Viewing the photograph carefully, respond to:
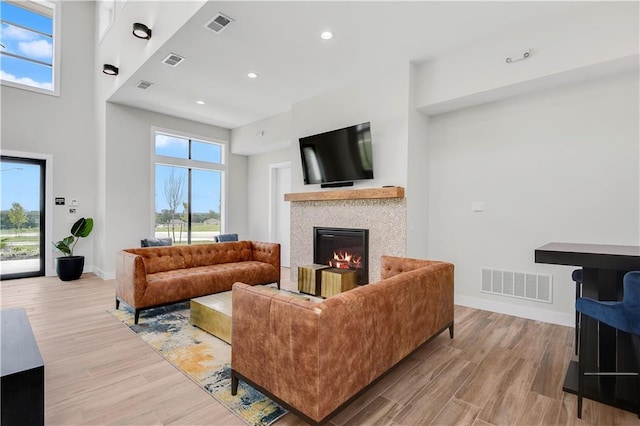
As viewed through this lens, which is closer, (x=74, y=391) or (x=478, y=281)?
(x=74, y=391)

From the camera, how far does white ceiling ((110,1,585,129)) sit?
3.03m

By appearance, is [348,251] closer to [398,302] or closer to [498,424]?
[398,302]

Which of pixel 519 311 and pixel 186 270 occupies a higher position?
pixel 186 270

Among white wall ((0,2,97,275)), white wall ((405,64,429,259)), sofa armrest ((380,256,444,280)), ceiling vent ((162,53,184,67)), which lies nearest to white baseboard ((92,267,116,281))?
white wall ((0,2,97,275))

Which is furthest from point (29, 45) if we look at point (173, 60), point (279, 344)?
point (279, 344)

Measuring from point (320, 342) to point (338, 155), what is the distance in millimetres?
3468

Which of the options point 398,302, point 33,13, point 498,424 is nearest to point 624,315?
point 498,424

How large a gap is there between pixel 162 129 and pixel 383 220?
4.92 meters

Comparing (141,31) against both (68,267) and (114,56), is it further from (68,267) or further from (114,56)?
(68,267)

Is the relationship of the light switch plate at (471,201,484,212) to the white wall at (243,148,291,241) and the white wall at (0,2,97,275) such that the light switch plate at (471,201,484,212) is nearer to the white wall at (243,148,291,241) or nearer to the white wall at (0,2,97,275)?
the white wall at (243,148,291,241)

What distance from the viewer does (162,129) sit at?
6.31 m

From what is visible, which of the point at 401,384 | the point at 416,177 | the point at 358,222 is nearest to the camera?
the point at 401,384

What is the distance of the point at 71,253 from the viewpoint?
18.5 ft

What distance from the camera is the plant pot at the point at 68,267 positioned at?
5.33m
